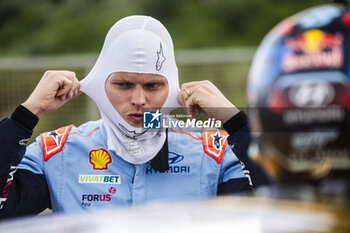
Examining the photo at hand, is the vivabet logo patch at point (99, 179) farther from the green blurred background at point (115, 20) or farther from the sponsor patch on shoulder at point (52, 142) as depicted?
the green blurred background at point (115, 20)

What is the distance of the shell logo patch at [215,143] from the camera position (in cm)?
308

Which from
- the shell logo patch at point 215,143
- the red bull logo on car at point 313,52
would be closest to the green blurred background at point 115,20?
the shell logo patch at point 215,143

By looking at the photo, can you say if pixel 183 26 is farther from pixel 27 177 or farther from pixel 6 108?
pixel 27 177

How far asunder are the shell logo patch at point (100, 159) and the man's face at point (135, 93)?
20cm

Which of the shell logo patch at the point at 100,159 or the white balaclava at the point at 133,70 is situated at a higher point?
the white balaclava at the point at 133,70

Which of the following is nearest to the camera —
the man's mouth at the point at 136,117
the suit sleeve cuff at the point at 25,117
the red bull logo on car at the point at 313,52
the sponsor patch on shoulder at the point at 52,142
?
the red bull logo on car at the point at 313,52

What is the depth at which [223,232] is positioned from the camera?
1.28 metres

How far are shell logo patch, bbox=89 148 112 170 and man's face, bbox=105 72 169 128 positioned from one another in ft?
0.65

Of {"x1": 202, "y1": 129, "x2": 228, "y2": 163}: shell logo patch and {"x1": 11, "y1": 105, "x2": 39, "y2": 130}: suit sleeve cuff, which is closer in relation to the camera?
{"x1": 11, "y1": 105, "x2": 39, "y2": 130}: suit sleeve cuff

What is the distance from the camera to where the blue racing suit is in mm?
2902

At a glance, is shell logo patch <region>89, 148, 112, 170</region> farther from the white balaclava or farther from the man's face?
the man's face

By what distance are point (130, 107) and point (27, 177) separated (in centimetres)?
54

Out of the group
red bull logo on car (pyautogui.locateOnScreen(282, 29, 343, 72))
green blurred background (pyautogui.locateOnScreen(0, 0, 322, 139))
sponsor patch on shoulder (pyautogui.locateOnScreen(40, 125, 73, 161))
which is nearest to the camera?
red bull logo on car (pyautogui.locateOnScreen(282, 29, 343, 72))

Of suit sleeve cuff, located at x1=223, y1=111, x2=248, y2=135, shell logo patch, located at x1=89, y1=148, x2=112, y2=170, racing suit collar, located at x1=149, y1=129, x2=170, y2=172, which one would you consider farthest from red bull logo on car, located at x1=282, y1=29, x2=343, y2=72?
shell logo patch, located at x1=89, y1=148, x2=112, y2=170
